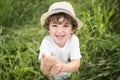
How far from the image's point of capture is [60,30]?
214 cm

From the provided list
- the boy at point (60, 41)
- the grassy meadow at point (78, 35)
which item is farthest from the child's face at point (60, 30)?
the grassy meadow at point (78, 35)

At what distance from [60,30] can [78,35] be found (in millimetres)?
1138

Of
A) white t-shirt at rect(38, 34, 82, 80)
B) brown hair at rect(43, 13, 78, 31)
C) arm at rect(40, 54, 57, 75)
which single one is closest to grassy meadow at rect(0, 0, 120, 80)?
white t-shirt at rect(38, 34, 82, 80)

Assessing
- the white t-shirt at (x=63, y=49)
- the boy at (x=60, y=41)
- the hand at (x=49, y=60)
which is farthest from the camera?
the white t-shirt at (x=63, y=49)

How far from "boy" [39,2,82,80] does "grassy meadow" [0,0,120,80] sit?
0.53 meters

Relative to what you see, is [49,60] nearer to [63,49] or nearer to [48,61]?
[48,61]

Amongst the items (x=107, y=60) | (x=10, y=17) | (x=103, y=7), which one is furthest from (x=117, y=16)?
(x=10, y=17)

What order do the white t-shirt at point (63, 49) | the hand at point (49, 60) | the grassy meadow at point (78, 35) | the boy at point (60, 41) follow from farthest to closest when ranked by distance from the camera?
1. the grassy meadow at point (78, 35)
2. the white t-shirt at point (63, 49)
3. the boy at point (60, 41)
4. the hand at point (49, 60)

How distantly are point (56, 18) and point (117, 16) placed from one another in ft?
4.64

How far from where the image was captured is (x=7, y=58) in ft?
9.95

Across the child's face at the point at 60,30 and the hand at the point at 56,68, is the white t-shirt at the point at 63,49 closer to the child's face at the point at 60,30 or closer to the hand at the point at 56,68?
the child's face at the point at 60,30

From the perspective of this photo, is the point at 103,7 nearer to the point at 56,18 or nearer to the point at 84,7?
the point at 84,7

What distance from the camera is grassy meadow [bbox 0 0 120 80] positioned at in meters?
2.87

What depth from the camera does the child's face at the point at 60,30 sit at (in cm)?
215
